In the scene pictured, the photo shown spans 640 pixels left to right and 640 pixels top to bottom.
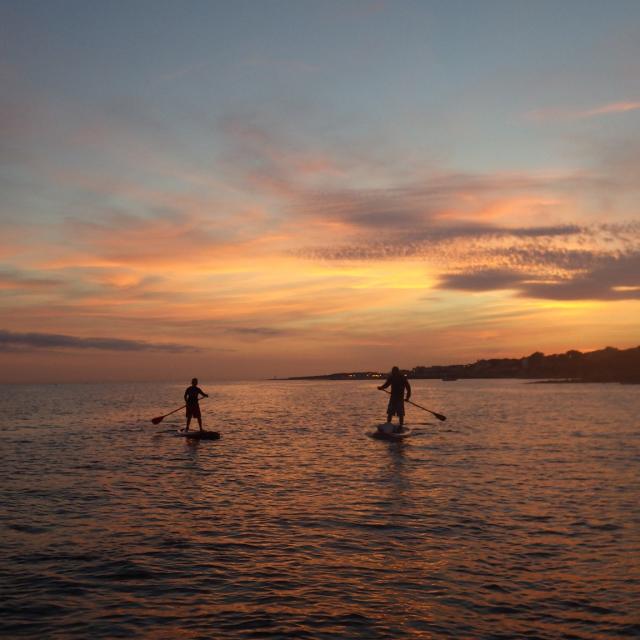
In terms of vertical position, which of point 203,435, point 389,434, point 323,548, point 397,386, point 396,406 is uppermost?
point 397,386

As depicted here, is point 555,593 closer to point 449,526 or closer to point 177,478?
point 449,526

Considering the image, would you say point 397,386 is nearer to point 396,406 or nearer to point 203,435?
point 396,406

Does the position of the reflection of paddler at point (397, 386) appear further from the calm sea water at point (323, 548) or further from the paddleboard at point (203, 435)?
the paddleboard at point (203, 435)

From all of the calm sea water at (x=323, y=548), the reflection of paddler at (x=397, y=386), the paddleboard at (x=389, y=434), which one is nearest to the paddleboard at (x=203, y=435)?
the calm sea water at (x=323, y=548)

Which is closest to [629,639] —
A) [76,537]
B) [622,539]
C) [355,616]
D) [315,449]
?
[355,616]

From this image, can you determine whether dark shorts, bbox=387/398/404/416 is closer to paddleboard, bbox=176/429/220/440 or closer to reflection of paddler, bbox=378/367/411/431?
reflection of paddler, bbox=378/367/411/431

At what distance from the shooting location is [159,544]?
13.9 m

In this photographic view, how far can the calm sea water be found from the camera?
31.3ft

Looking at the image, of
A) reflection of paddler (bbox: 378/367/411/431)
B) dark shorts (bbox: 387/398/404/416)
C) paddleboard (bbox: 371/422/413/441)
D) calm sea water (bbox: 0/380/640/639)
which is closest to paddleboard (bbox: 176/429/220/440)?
calm sea water (bbox: 0/380/640/639)

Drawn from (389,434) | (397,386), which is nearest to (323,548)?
(397,386)

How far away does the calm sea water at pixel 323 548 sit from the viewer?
9531 mm

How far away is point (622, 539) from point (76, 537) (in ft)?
39.8

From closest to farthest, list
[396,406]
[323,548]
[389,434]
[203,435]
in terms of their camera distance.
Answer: [323,548] < [389,434] < [203,435] < [396,406]

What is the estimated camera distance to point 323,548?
13445mm
